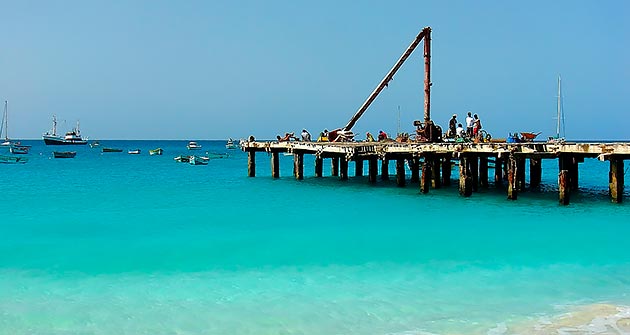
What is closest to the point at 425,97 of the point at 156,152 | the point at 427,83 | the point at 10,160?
the point at 427,83

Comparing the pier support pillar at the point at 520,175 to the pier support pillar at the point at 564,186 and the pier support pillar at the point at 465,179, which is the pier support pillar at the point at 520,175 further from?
the pier support pillar at the point at 564,186

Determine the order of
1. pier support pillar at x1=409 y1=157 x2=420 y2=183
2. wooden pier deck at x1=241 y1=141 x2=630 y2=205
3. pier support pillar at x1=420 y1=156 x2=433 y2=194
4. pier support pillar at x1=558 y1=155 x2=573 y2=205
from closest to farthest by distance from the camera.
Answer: wooden pier deck at x1=241 y1=141 x2=630 y2=205
pier support pillar at x1=558 y1=155 x2=573 y2=205
pier support pillar at x1=420 y1=156 x2=433 y2=194
pier support pillar at x1=409 y1=157 x2=420 y2=183

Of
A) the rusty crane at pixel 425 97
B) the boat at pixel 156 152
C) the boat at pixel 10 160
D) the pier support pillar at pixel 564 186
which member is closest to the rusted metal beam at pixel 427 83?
the rusty crane at pixel 425 97

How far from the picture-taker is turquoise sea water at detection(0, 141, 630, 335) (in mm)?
10578

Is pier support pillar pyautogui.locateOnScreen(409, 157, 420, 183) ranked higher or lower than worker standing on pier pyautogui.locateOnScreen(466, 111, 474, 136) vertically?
lower

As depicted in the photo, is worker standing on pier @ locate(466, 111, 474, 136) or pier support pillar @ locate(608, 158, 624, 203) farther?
worker standing on pier @ locate(466, 111, 474, 136)

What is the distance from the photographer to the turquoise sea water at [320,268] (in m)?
10.6

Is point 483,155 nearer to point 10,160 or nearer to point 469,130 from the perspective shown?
point 469,130

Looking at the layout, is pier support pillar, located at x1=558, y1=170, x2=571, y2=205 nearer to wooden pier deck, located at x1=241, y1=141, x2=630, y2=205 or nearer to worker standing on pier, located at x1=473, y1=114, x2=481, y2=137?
wooden pier deck, located at x1=241, y1=141, x2=630, y2=205

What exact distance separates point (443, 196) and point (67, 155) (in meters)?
70.3

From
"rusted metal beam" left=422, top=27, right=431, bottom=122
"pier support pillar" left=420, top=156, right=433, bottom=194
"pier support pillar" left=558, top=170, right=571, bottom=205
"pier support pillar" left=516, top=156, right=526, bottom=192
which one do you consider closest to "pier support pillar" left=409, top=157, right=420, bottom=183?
"rusted metal beam" left=422, top=27, right=431, bottom=122

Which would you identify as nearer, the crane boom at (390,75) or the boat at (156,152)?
the crane boom at (390,75)

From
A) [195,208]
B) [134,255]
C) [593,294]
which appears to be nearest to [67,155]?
Result: [195,208]

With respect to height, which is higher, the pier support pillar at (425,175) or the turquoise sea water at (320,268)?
the pier support pillar at (425,175)
